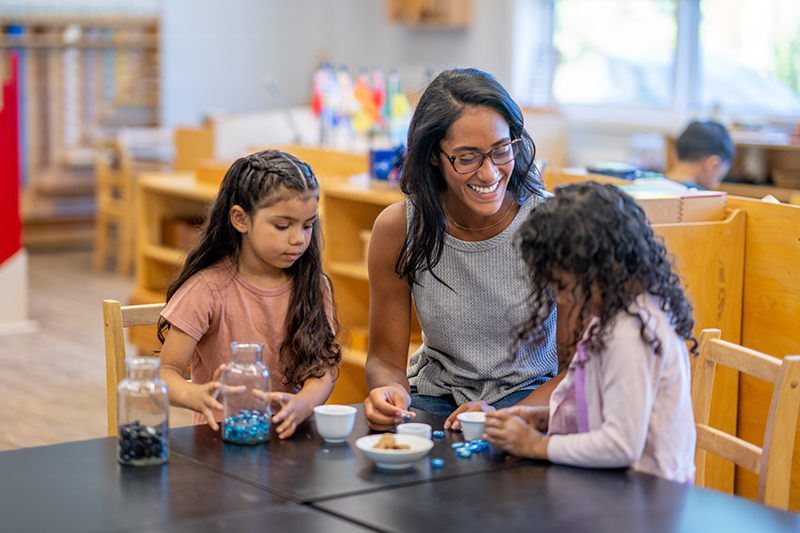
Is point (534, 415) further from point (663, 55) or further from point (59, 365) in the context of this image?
point (663, 55)

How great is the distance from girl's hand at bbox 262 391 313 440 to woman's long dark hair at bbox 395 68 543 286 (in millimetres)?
475

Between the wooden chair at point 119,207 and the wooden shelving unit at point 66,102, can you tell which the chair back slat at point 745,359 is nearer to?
the wooden chair at point 119,207

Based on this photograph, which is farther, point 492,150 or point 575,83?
point 575,83

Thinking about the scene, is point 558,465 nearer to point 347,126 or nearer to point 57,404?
point 57,404

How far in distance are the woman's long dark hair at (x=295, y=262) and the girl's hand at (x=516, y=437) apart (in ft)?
1.60

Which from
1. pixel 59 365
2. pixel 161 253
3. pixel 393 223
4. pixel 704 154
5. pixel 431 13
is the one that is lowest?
pixel 59 365

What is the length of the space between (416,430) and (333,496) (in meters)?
0.27

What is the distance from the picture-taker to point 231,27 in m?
8.39

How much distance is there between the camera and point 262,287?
187cm

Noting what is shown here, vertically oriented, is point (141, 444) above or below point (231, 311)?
below

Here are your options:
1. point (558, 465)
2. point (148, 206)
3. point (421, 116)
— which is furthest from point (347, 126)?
point (558, 465)

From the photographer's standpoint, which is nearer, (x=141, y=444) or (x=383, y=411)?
(x=141, y=444)

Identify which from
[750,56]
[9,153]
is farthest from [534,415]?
[750,56]

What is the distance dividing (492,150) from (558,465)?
70 cm
